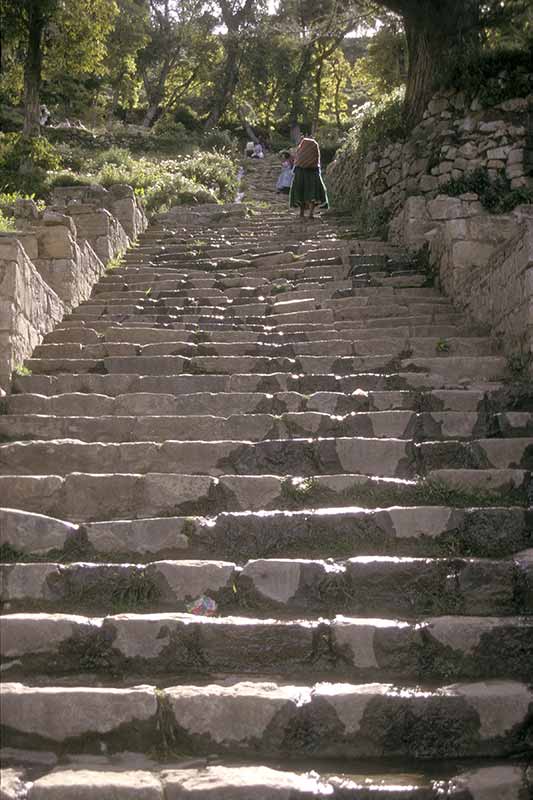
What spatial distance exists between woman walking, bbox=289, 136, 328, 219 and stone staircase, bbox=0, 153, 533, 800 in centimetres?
668

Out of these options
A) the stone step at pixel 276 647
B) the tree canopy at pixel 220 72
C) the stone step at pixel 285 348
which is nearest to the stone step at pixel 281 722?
the stone step at pixel 276 647

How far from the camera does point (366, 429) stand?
16.5ft

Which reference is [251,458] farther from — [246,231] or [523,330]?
[246,231]

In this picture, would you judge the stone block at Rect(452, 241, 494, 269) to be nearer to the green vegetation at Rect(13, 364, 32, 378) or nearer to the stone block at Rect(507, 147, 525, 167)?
the green vegetation at Rect(13, 364, 32, 378)

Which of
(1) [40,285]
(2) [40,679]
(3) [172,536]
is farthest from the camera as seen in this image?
(1) [40,285]

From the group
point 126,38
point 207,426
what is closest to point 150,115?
point 126,38

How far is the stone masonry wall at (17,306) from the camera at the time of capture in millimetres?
5703

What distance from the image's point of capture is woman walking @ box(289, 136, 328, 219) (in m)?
12.6

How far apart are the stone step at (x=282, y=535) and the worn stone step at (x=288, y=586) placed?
0.17 m

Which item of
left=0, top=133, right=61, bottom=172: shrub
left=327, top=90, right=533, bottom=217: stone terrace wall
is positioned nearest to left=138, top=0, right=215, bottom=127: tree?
left=0, top=133, right=61, bottom=172: shrub

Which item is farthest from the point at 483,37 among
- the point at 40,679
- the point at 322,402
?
the point at 40,679

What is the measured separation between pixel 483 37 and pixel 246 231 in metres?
4.97

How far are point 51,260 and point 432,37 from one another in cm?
→ 834

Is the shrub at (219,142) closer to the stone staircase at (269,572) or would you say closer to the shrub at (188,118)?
the shrub at (188,118)
